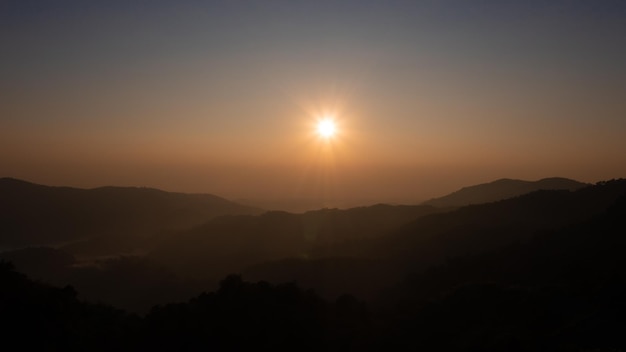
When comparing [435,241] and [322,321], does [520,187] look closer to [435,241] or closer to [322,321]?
[435,241]

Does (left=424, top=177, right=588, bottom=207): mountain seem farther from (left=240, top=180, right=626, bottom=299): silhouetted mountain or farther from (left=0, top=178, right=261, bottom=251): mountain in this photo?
(left=0, top=178, right=261, bottom=251): mountain

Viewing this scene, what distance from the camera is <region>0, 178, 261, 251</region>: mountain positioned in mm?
157750

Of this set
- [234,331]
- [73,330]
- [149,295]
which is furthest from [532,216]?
[73,330]

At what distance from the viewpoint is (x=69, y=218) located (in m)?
177

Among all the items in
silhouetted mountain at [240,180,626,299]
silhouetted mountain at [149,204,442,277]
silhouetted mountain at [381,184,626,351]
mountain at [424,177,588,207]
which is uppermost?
mountain at [424,177,588,207]

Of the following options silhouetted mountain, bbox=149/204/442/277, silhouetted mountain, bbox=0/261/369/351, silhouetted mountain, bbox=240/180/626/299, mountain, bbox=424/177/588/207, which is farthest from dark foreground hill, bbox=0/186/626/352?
mountain, bbox=424/177/588/207

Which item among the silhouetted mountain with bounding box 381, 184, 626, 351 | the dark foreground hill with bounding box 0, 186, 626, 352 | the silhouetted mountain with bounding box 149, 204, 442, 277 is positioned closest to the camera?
the dark foreground hill with bounding box 0, 186, 626, 352

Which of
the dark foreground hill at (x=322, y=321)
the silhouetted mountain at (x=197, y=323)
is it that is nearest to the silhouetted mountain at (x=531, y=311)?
the dark foreground hill at (x=322, y=321)

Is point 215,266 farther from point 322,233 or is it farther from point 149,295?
point 322,233

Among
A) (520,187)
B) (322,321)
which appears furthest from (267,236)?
(520,187)

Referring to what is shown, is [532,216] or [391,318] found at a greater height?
[532,216]

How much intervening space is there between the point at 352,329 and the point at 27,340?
14.5 m

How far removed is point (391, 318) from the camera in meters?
32.1

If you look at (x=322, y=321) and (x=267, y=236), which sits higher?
(x=267, y=236)
